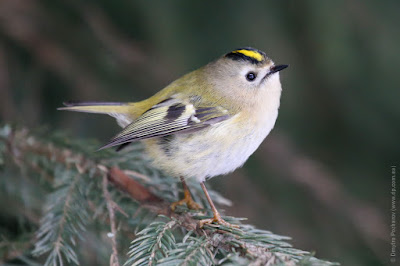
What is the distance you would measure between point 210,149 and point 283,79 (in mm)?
713

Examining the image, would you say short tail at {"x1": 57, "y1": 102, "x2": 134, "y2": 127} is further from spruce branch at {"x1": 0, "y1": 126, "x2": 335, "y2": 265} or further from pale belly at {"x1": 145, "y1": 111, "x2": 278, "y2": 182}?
pale belly at {"x1": 145, "y1": 111, "x2": 278, "y2": 182}

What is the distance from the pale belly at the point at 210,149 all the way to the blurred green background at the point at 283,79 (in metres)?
0.38

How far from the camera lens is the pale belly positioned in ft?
4.63

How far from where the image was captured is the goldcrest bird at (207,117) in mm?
1419

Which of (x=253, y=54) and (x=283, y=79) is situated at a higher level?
(x=283, y=79)

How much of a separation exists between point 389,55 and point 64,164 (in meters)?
1.18

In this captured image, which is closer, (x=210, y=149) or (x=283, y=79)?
(x=210, y=149)

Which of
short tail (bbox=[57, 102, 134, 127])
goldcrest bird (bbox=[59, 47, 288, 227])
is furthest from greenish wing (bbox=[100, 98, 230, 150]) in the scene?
short tail (bbox=[57, 102, 134, 127])

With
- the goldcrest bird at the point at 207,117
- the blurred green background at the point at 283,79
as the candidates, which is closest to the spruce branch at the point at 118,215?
the goldcrest bird at the point at 207,117

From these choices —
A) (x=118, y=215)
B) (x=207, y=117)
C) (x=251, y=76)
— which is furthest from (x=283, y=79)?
(x=118, y=215)

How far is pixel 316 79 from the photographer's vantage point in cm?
187

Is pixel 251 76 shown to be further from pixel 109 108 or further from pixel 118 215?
pixel 118 215

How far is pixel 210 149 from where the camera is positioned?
142 centimetres

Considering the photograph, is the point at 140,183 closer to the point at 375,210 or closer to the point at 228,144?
Result: the point at 228,144
